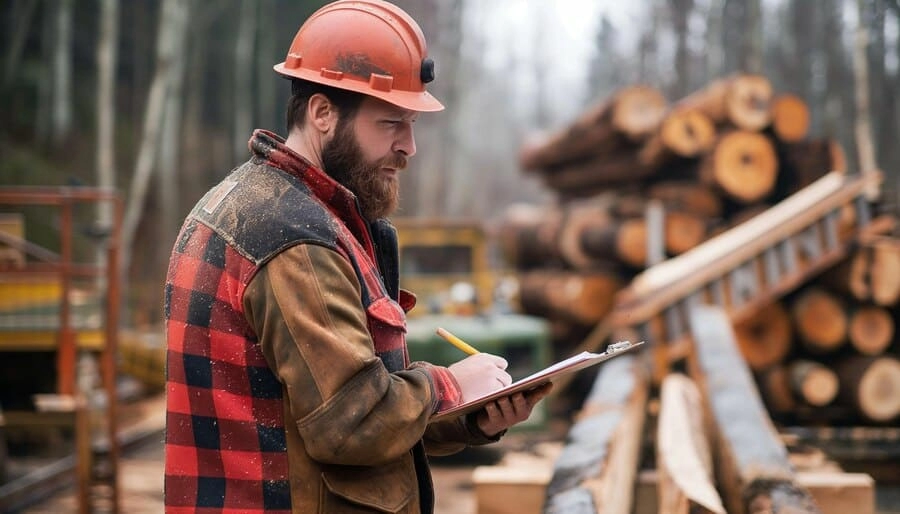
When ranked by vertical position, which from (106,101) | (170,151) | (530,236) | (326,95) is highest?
(326,95)

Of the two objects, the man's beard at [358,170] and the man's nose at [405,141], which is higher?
the man's nose at [405,141]

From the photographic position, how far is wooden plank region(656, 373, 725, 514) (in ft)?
8.40

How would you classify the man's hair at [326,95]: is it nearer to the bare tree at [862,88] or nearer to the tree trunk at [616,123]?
the tree trunk at [616,123]

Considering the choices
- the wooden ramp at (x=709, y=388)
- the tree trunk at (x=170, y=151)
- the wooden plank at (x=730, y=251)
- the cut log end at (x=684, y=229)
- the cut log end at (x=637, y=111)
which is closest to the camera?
the wooden ramp at (x=709, y=388)

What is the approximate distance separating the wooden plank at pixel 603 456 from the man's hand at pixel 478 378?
0.89m

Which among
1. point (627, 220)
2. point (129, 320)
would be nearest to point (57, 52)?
point (129, 320)

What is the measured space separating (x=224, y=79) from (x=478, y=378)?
25.5 metres

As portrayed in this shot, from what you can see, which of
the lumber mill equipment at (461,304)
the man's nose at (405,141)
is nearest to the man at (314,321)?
the man's nose at (405,141)

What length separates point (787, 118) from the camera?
9719 millimetres

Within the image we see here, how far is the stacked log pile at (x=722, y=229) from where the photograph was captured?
780cm

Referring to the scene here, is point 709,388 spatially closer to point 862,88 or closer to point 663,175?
point 663,175

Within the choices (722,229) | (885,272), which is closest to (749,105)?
(722,229)

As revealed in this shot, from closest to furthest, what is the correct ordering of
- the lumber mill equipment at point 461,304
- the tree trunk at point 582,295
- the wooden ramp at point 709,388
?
1. the wooden ramp at point 709,388
2. the lumber mill equipment at point 461,304
3. the tree trunk at point 582,295

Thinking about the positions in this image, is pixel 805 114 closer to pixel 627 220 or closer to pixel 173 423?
pixel 627 220
